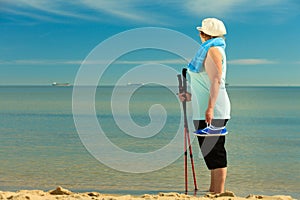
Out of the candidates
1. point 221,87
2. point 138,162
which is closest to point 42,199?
point 221,87

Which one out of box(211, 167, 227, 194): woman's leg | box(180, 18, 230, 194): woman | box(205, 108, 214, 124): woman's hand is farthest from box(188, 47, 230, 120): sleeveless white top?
box(211, 167, 227, 194): woman's leg

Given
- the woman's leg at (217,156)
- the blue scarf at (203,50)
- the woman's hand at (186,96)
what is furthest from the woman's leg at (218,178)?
the blue scarf at (203,50)

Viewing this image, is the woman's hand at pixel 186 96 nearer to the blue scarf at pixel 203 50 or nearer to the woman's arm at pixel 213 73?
the blue scarf at pixel 203 50

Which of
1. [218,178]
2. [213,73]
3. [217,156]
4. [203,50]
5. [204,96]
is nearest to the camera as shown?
[213,73]

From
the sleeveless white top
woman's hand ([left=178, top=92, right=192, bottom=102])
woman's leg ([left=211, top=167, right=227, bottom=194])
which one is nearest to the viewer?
the sleeveless white top

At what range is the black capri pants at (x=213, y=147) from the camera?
521cm

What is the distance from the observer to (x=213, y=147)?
17.3 ft

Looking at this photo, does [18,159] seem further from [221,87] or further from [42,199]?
[221,87]

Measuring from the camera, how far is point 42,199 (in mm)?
5039

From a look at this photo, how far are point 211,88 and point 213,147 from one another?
0.69 m

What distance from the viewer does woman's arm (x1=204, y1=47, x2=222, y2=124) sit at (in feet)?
16.4

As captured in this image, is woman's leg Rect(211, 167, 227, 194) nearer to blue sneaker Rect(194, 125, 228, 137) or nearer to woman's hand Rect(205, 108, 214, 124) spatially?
blue sneaker Rect(194, 125, 228, 137)

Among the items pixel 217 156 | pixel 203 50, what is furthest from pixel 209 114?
pixel 203 50

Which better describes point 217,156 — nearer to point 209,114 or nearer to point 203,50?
point 209,114
